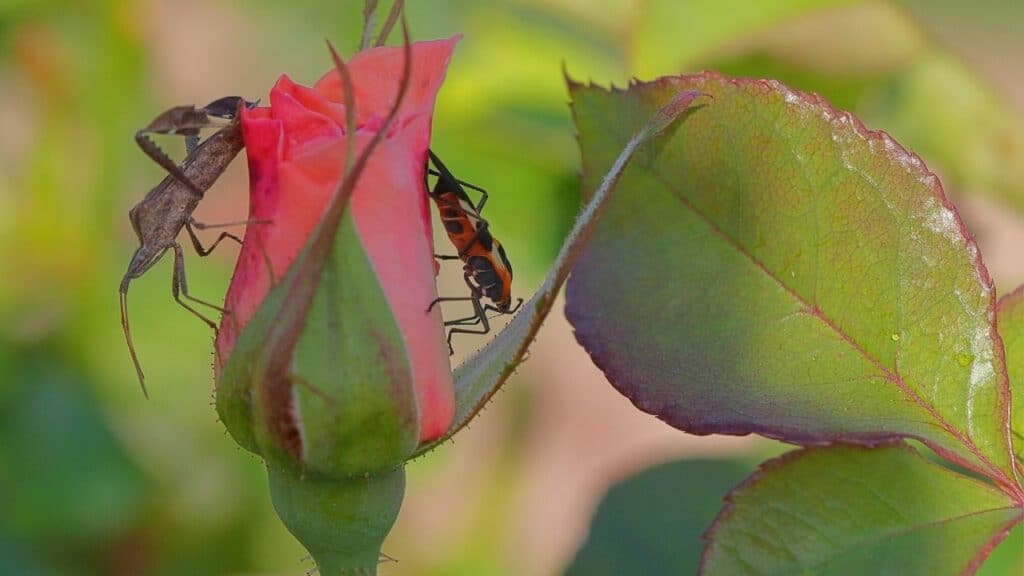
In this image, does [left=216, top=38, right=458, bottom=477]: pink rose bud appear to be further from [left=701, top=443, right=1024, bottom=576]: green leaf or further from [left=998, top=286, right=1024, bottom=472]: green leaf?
[left=998, top=286, right=1024, bottom=472]: green leaf

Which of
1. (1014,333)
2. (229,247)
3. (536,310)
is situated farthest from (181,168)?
(229,247)

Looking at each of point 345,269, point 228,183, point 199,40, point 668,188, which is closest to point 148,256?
point 345,269

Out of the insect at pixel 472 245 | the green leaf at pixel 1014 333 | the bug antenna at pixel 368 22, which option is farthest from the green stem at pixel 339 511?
the green leaf at pixel 1014 333

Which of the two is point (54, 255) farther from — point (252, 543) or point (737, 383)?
point (737, 383)

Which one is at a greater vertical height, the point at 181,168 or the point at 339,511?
the point at 181,168

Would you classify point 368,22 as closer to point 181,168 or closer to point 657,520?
point 181,168
